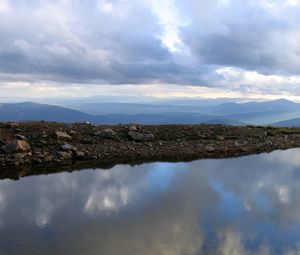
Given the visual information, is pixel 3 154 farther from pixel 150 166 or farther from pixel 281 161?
pixel 281 161

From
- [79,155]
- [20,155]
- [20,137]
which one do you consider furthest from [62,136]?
[20,155]

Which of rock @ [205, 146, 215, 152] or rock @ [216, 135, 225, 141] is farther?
rock @ [216, 135, 225, 141]

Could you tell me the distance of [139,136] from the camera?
51500 millimetres

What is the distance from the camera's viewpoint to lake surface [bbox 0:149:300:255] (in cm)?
2039

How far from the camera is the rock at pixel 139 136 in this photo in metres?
51.1

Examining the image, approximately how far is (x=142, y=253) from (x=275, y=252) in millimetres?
5680

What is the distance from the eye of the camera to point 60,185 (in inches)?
1319

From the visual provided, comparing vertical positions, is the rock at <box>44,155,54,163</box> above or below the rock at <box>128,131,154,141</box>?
below

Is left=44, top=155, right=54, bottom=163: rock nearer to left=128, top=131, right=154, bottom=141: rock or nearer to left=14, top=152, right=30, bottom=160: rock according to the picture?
left=14, top=152, right=30, bottom=160: rock

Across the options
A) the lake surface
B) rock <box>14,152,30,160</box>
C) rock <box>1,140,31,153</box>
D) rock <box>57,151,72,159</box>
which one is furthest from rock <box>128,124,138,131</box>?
rock <box>14,152,30,160</box>

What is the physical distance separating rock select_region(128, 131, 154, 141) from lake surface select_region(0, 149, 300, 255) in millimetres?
10700

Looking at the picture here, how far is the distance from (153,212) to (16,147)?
20.9 m

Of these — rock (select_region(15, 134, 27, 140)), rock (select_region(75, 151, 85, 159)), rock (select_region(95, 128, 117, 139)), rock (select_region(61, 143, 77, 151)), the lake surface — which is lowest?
the lake surface

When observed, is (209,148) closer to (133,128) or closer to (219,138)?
(219,138)
